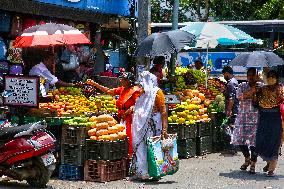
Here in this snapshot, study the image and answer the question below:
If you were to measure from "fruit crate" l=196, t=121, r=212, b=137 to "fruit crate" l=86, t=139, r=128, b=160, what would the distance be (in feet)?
11.8

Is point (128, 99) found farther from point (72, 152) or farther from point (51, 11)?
point (51, 11)

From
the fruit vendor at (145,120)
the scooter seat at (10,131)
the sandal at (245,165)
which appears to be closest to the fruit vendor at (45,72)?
the fruit vendor at (145,120)

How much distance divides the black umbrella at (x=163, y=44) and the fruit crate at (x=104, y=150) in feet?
9.68

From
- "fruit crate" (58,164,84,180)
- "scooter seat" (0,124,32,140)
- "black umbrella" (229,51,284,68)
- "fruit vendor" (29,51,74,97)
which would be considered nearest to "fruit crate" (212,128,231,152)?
"black umbrella" (229,51,284,68)

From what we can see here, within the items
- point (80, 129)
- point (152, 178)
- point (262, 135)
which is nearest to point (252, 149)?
point (262, 135)

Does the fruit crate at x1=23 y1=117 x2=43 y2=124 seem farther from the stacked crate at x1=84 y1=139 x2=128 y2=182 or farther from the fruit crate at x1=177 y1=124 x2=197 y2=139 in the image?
the fruit crate at x1=177 y1=124 x2=197 y2=139

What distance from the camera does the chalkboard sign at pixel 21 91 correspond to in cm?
1000

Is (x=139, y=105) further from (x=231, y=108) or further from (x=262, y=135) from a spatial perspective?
(x=231, y=108)

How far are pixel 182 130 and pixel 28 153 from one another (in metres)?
4.93

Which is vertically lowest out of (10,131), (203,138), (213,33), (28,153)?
(203,138)

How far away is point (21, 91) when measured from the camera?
33.1 feet

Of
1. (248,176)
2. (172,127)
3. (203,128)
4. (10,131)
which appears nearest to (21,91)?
(10,131)

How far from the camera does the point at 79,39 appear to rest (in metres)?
11.7

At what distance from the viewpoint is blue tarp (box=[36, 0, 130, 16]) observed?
15.9m
